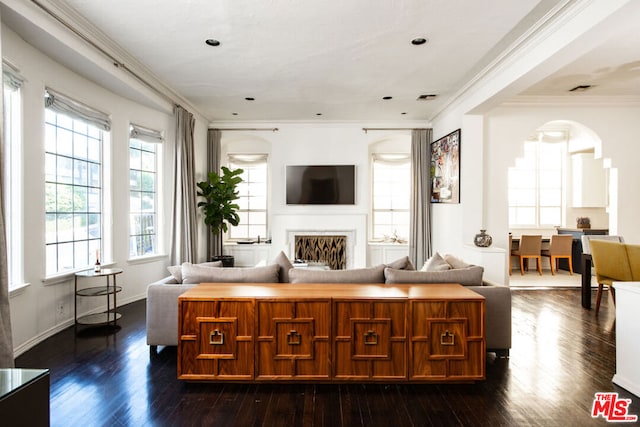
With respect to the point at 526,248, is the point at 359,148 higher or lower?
higher

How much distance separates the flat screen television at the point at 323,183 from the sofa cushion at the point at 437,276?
4352 millimetres

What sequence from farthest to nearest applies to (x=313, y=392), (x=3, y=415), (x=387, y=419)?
(x=313, y=392)
(x=387, y=419)
(x=3, y=415)

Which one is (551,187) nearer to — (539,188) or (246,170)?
(539,188)

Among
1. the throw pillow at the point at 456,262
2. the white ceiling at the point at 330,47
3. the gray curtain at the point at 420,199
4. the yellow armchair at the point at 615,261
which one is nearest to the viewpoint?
the white ceiling at the point at 330,47

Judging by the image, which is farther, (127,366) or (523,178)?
(523,178)

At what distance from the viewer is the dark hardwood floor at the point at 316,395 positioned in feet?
7.56

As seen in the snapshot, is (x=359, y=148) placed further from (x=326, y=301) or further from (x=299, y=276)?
(x=326, y=301)

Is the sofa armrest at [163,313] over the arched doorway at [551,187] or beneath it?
beneath

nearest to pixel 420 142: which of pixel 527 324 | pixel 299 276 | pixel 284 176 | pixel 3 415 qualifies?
pixel 284 176

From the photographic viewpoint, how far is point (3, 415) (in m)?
1.23

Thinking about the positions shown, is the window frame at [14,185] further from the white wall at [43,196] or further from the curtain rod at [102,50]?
the curtain rod at [102,50]

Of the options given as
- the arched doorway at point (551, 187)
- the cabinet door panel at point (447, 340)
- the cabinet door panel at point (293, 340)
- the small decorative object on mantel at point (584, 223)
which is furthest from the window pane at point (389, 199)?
the cabinet door panel at point (293, 340)

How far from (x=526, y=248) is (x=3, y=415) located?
816 centimetres

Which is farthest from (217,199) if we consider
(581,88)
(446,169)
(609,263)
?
(581,88)
